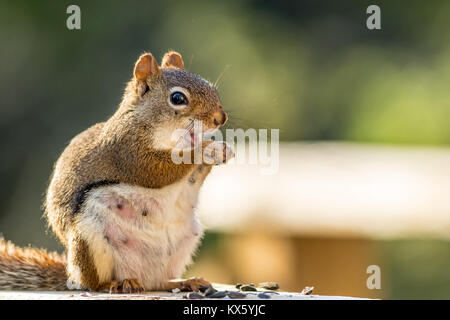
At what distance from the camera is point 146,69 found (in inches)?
124

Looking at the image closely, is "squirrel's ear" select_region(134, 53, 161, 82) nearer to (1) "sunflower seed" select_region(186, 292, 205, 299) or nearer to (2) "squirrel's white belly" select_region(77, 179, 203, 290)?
(2) "squirrel's white belly" select_region(77, 179, 203, 290)

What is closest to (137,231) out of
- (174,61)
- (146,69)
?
(146,69)

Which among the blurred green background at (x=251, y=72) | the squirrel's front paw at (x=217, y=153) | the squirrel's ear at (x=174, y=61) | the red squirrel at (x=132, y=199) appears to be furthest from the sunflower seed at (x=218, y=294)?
the blurred green background at (x=251, y=72)

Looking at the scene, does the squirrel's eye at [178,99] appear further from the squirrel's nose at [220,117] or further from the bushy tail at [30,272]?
the bushy tail at [30,272]

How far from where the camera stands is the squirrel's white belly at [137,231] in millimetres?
2857

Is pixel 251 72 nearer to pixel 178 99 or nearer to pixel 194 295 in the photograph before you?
pixel 178 99

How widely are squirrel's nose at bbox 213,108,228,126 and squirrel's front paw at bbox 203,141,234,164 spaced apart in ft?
0.23

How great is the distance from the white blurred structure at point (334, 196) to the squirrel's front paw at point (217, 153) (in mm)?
1908

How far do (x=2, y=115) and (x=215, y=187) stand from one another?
351 centimetres

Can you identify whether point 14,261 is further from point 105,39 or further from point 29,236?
point 105,39

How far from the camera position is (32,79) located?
28.6 ft

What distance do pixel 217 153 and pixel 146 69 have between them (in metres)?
0.42

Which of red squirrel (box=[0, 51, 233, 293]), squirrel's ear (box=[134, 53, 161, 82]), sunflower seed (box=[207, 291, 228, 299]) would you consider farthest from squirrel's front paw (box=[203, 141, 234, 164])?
sunflower seed (box=[207, 291, 228, 299])
